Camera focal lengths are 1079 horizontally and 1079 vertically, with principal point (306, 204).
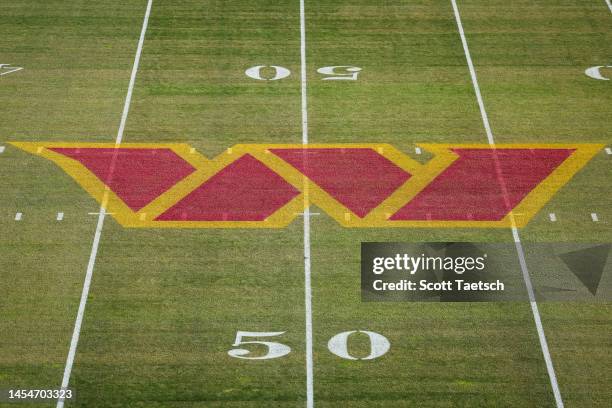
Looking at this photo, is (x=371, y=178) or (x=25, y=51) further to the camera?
(x=25, y=51)

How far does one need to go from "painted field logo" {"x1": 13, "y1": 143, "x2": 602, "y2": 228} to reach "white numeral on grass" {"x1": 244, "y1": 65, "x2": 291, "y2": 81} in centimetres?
223

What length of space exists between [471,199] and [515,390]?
4024 millimetres

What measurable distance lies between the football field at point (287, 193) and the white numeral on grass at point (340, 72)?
0.07m

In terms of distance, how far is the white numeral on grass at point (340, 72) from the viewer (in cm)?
2006

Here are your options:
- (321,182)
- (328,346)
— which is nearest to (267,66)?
(321,182)

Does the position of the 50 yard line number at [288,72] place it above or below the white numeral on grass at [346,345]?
above

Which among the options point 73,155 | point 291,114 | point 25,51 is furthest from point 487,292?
point 25,51

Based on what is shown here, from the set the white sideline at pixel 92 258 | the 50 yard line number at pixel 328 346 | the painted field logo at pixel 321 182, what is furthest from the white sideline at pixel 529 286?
the white sideline at pixel 92 258

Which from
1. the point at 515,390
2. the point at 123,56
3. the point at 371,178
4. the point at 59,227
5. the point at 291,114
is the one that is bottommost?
the point at 515,390

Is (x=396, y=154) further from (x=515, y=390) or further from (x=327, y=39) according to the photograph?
(x=515, y=390)

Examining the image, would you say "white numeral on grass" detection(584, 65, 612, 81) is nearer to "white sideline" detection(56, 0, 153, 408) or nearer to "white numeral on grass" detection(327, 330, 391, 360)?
"white numeral on grass" detection(327, 330, 391, 360)

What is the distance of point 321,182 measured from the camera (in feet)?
57.3

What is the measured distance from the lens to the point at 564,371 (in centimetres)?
1423

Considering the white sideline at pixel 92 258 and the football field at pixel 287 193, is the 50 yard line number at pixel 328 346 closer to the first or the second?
the football field at pixel 287 193
